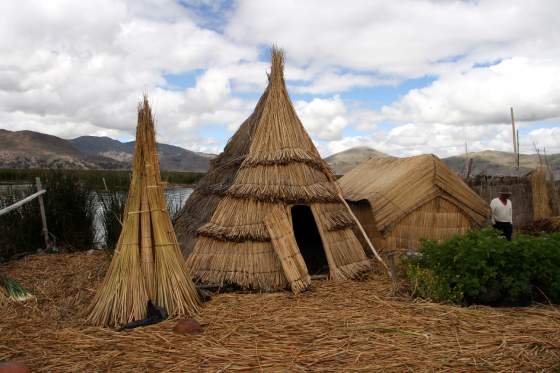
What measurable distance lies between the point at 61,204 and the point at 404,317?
26.7ft

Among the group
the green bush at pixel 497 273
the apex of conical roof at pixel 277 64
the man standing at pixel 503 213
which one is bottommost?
the green bush at pixel 497 273

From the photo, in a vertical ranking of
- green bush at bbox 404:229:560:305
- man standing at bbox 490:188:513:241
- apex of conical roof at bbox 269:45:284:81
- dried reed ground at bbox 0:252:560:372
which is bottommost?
dried reed ground at bbox 0:252:560:372

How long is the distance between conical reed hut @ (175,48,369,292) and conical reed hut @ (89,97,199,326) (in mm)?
1278

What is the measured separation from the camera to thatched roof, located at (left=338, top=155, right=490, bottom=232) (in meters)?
9.52

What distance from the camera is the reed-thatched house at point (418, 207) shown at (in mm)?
9547

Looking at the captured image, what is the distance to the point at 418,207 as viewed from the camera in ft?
31.4

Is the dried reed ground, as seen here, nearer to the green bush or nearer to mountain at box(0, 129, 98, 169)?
the green bush

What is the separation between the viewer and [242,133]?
345 inches

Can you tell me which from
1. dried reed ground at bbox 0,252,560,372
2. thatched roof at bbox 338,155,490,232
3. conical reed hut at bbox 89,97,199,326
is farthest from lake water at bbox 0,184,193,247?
dried reed ground at bbox 0,252,560,372

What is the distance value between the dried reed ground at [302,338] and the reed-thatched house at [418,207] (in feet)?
11.4

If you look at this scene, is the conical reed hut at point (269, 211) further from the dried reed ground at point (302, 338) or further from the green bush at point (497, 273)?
the green bush at point (497, 273)

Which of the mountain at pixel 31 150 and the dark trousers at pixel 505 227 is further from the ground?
the mountain at pixel 31 150

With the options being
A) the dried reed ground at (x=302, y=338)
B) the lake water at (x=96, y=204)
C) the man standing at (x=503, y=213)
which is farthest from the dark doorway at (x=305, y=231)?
the dried reed ground at (x=302, y=338)

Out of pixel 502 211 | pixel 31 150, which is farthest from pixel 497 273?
pixel 31 150
